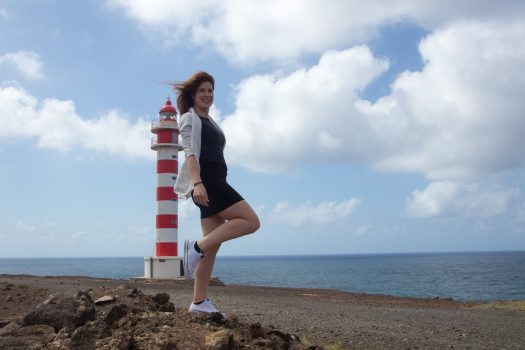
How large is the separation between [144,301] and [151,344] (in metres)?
1.84

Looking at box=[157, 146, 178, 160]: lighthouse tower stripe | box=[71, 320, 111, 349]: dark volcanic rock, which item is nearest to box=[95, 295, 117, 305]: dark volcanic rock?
box=[71, 320, 111, 349]: dark volcanic rock

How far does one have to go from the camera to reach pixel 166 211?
22.1 metres

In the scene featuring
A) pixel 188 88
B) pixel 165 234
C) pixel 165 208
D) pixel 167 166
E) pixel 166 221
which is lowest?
pixel 165 234

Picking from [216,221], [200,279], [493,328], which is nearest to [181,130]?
[216,221]

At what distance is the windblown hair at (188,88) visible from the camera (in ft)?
15.2

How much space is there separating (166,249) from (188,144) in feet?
60.0

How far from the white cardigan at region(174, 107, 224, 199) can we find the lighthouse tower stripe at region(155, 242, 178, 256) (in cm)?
1808

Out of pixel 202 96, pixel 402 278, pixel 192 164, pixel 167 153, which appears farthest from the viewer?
pixel 402 278

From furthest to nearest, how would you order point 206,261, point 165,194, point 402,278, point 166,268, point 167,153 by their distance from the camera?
point 402,278, point 167,153, point 165,194, point 166,268, point 206,261

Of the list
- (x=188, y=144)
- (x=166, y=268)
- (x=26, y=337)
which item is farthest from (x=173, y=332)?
(x=166, y=268)

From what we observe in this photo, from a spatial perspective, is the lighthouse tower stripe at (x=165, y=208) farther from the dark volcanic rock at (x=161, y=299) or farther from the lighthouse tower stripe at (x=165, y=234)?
the dark volcanic rock at (x=161, y=299)

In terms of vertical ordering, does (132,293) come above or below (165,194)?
below

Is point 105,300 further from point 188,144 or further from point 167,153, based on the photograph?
point 167,153

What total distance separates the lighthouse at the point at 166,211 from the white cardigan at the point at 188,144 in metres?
17.4
